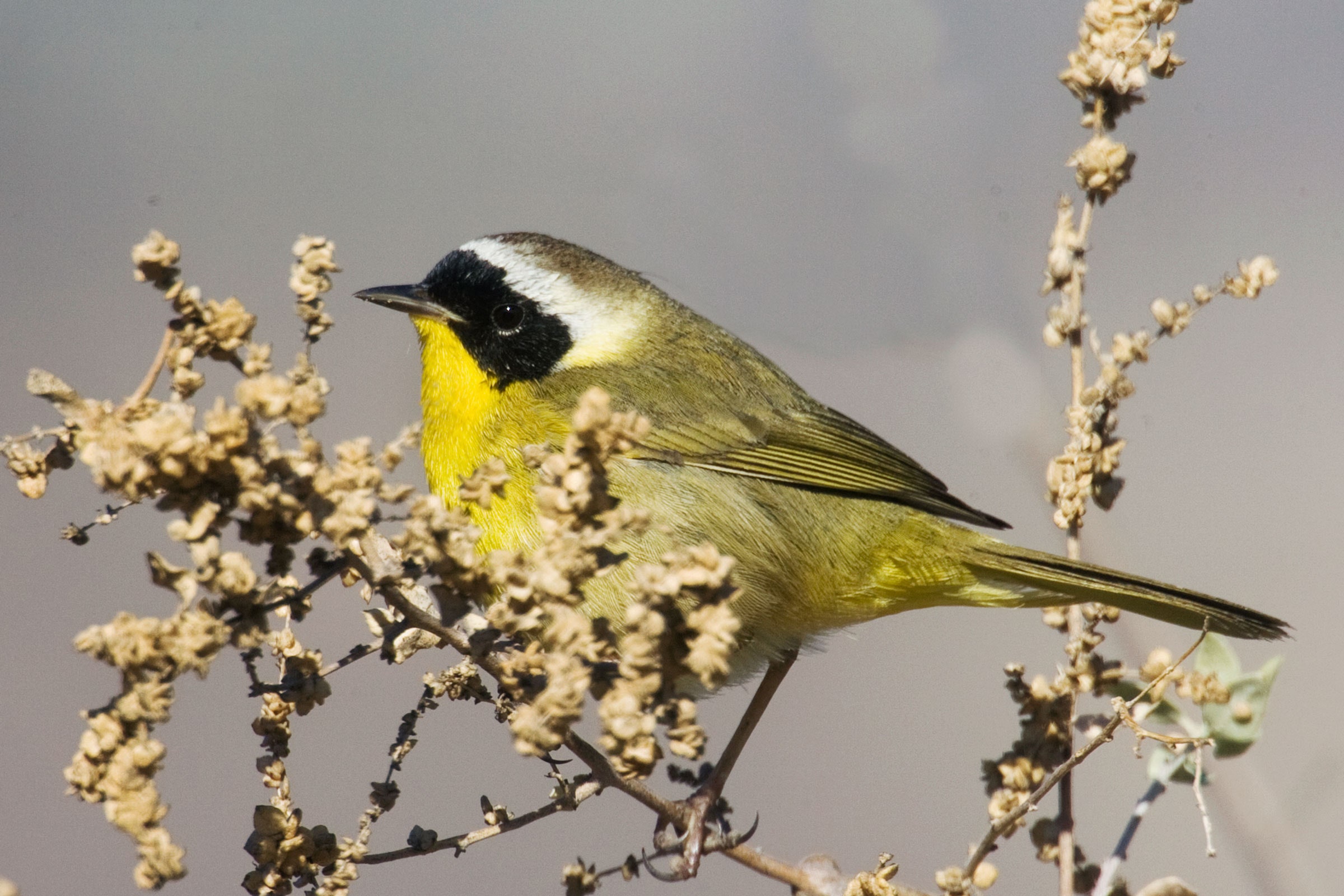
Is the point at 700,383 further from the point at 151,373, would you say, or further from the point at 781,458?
the point at 151,373

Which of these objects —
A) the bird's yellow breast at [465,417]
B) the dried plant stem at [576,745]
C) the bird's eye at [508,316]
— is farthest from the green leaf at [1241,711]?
the bird's eye at [508,316]

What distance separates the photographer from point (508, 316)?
2.90 metres

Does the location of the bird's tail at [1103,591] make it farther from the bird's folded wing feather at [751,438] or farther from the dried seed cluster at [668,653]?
the dried seed cluster at [668,653]

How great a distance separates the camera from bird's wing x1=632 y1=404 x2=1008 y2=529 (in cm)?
278

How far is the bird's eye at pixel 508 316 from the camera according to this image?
2883 mm

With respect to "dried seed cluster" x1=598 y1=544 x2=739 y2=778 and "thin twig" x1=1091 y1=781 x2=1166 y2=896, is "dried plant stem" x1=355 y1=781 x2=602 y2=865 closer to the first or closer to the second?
"dried seed cluster" x1=598 y1=544 x2=739 y2=778

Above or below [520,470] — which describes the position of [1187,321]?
above

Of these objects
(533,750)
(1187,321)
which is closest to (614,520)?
(533,750)

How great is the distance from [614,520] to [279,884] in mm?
634

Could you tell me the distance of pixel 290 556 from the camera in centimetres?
116

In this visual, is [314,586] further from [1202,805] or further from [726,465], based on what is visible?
[726,465]

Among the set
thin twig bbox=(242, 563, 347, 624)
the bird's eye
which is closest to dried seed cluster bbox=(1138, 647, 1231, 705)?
thin twig bbox=(242, 563, 347, 624)

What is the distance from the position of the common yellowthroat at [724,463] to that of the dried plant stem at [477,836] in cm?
92

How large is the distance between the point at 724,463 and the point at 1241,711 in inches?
49.0
